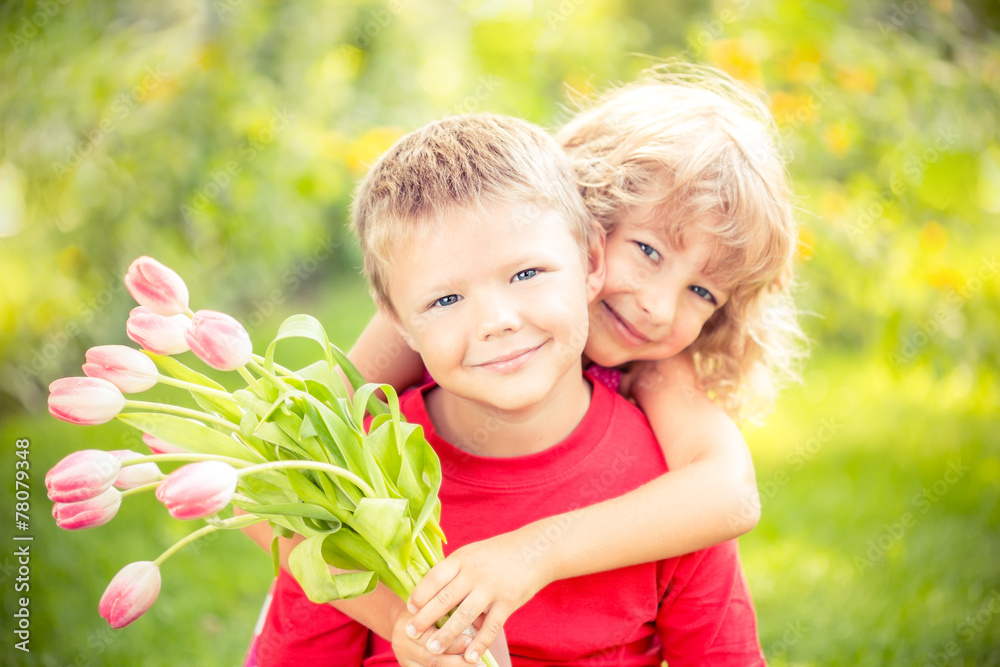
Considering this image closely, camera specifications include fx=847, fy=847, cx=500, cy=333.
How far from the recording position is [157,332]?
42.1 inches

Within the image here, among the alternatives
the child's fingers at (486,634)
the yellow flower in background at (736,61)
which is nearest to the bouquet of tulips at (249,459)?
the child's fingers at (486,634)

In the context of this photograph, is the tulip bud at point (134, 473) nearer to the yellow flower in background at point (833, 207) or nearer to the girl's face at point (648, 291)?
the girl's face at point (648, 291)

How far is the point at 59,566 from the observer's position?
3.01m

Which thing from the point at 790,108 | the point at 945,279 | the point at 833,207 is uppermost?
the point at 790,108

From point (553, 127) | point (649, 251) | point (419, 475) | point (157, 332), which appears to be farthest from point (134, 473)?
point (553, 127)

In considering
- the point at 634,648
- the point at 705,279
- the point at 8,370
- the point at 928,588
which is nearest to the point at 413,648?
the point at 634,648

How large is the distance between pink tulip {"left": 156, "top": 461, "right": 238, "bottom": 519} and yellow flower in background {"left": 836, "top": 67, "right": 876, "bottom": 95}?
3042mm

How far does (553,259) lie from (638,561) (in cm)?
54

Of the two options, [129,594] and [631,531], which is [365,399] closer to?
[129,594]

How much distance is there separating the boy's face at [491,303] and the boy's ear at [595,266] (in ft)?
0.78

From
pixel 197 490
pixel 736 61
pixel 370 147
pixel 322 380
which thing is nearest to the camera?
pixel 197 490

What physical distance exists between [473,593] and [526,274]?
0.54 meters

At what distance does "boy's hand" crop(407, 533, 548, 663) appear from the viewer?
1192mm

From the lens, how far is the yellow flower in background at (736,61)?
3.13m
